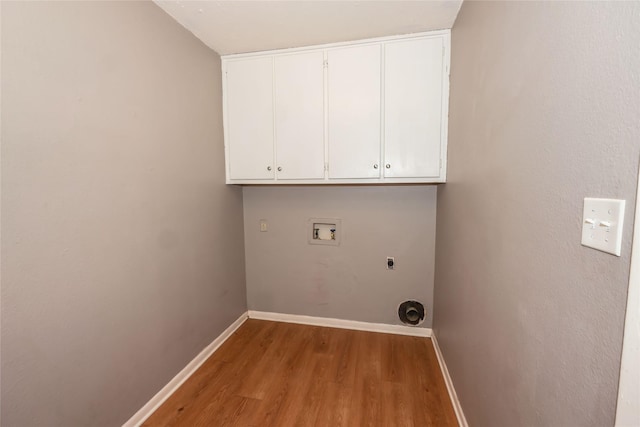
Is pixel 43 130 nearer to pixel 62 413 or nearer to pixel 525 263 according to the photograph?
pixel 62 413

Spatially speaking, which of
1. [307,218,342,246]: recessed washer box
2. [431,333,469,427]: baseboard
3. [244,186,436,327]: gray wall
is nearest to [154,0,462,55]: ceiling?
[244,186,436,327]: gray wall

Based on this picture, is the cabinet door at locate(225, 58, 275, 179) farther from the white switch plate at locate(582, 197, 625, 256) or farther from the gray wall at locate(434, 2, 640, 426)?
the white switch plate at locate(582, 197, 625, 256)

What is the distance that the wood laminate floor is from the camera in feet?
4.83

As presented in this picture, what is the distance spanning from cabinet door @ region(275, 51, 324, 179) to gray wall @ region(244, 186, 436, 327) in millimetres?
370

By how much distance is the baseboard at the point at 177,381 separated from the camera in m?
1.44

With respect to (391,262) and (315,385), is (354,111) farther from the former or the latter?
(315,385)

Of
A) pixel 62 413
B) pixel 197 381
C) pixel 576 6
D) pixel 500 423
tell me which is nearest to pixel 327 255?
pixel 197 381

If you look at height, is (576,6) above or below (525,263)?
above

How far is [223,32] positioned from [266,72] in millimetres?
385

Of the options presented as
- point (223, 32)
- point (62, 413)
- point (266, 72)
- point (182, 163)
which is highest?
point (223, 32)

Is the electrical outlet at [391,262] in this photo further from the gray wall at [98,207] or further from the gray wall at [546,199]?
the gray wall at [98,207]

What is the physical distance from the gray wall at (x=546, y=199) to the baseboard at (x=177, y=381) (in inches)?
70.3

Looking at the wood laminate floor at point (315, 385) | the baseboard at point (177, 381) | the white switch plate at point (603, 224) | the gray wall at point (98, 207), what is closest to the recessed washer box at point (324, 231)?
the wood laminate floor at point (315, 385)

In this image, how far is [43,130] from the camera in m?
1.00
